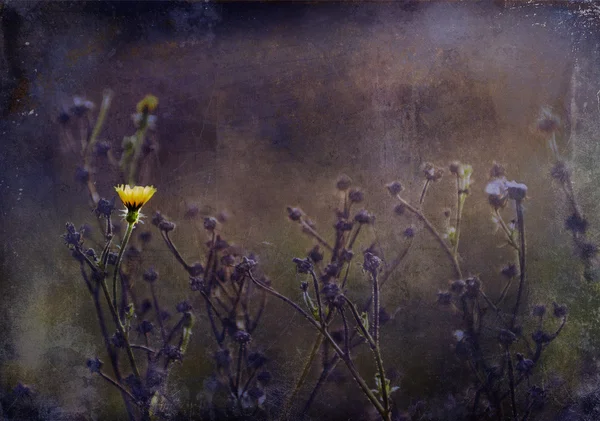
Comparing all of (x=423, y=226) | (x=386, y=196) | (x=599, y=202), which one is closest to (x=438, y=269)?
(x=423, y=226)

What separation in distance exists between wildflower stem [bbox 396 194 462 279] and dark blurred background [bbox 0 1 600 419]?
0.12 ft

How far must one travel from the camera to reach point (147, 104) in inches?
66.5

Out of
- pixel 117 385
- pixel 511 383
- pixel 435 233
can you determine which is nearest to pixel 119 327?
pixel 117 385

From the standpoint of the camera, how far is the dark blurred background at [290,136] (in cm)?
165

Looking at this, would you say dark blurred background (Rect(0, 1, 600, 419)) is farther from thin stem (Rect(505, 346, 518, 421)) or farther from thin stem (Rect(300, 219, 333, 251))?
thin stem (Rect(505, 346, 518, 421))

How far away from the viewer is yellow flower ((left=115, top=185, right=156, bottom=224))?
4.77ft

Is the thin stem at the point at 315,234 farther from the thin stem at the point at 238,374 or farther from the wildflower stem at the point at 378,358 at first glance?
the thin stem at the point at 238,374

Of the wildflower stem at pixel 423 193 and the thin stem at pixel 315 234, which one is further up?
the wildflower stem at pixel 423 193

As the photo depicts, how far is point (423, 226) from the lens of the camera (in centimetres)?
167

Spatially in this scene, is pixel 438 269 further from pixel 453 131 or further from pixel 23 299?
pixel 23 299

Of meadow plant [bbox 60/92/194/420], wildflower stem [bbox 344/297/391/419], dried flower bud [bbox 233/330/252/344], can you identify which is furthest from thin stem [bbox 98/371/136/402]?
wildflower stem [bbox 344/297/391/419]

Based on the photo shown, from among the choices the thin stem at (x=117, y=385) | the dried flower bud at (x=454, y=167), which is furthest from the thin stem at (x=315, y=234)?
the thin stem at (x=117, y=385)

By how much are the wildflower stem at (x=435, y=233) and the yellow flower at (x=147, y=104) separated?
88 cm

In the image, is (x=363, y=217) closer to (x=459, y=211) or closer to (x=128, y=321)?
(x=459, y=211)
